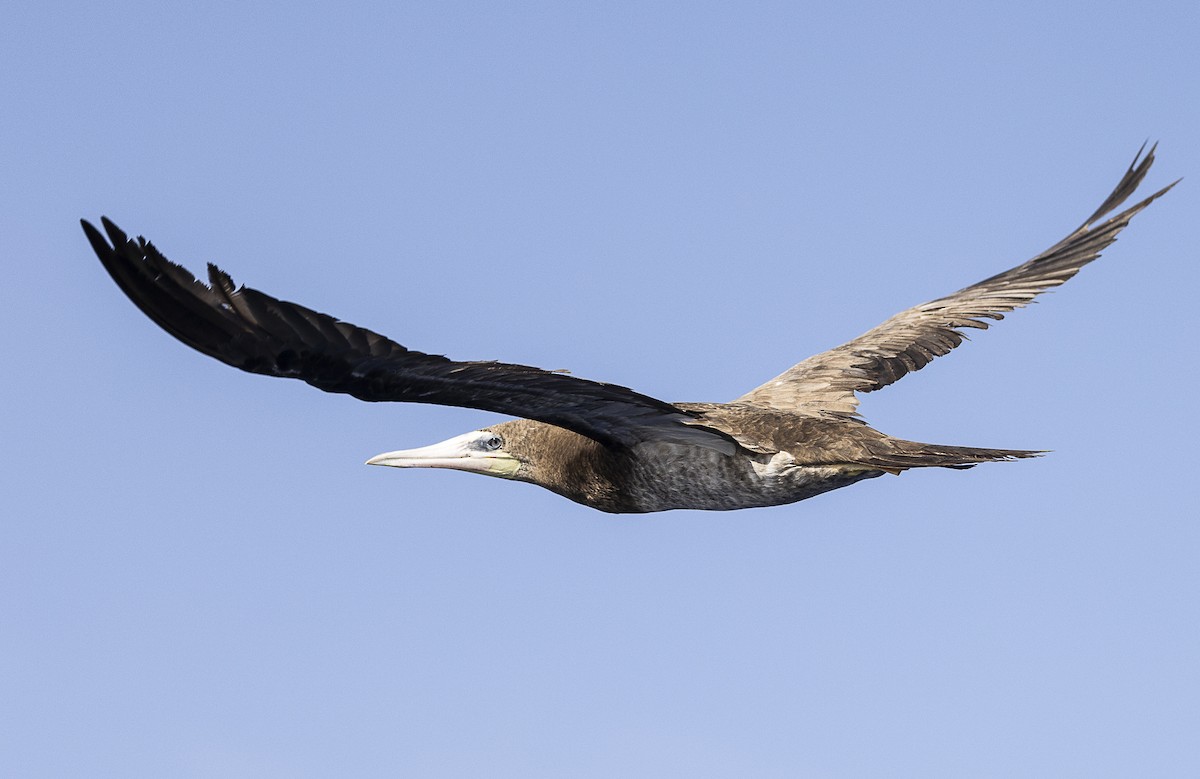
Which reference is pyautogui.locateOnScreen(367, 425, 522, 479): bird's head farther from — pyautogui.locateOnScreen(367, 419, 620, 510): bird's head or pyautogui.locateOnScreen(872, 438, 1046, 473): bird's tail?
pyautogui.locateOnScreen(872, 438, 1046, 473): bird's tail

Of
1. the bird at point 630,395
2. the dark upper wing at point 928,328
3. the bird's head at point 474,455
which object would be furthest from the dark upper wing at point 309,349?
the dark upper wing at point 928,328

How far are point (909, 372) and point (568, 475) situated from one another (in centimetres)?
318

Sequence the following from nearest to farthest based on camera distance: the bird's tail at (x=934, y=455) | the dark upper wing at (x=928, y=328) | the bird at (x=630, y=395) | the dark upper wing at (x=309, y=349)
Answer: the dark upper wing at (x=309, y=349) → the bird at (x=630, y=395) → the bird's tail at (x=934, y=455) → the dark upper wing at (x=928, y=328)

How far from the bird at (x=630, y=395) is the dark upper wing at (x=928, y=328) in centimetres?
1

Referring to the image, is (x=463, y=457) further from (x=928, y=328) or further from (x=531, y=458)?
(x=928, y=328)

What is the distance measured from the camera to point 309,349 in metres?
7.16

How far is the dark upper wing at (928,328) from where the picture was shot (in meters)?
11.0

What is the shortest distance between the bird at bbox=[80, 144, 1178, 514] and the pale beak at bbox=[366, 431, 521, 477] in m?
0.01

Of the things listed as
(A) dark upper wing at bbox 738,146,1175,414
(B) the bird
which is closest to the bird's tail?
(B) the bird

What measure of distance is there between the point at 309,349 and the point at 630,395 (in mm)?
1665

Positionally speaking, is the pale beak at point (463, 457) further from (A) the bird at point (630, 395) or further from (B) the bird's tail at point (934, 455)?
(B) the bird's tail at point (934, 455)

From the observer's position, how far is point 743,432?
362 inches

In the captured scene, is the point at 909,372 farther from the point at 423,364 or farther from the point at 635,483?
the point at 423,364

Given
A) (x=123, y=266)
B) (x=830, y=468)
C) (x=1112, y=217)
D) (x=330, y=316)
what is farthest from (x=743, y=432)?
(x=1112, y=217)
